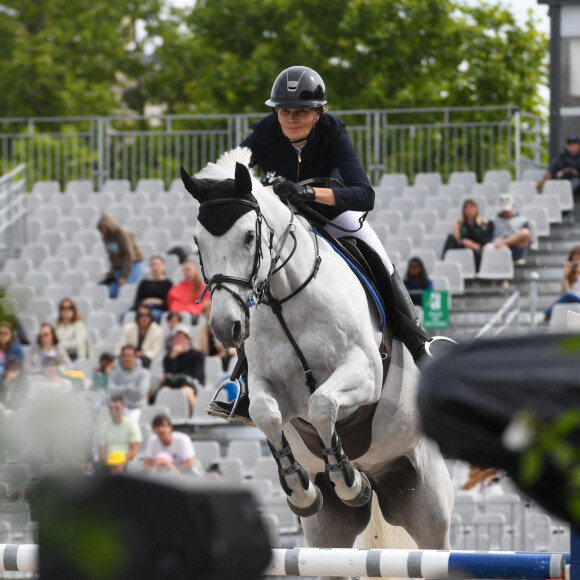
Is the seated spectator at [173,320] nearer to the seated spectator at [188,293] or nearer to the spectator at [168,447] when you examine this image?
the seated spectator at [188,293]

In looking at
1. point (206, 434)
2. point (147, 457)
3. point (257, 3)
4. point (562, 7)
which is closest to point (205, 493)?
point (147, 457)

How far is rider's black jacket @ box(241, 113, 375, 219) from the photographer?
5957 millimetres

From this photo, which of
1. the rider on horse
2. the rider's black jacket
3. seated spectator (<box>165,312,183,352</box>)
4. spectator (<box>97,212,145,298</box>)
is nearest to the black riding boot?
the rider on horse

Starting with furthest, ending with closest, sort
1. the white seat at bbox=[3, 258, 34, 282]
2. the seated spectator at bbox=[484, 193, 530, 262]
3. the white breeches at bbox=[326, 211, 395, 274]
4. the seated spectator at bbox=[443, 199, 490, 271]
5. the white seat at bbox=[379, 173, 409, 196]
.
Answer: the white seat at bbox=[379, 173, 409, 196] → the white seat at bbox=[3, 258, 34, 282] → the seated spectator at bbox=[443, 199, 490, 271] → the seated spectator at bbox=[484, 193, 530, 262] → the white breeches at bbox=[326, 211, 395, 274]

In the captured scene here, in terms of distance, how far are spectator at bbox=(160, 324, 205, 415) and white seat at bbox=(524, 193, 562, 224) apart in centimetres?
493

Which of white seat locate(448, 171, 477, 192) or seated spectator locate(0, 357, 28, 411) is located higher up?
white seat locate(448, 171, 477, 192)

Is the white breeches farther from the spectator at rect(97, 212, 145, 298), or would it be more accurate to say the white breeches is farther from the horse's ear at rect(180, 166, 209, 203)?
the spectator at rect(97, 212, 145, 298)

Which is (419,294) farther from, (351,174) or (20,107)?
(20,107)

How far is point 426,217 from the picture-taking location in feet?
51.9

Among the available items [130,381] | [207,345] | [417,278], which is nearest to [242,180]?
[130,381]

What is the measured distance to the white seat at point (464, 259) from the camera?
14.3 meters

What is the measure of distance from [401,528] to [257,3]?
30832 mm

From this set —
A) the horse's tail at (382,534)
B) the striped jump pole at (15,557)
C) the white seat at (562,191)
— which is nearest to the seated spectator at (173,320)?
the white seat at (562,191)

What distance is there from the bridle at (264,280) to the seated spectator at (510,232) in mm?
8973
